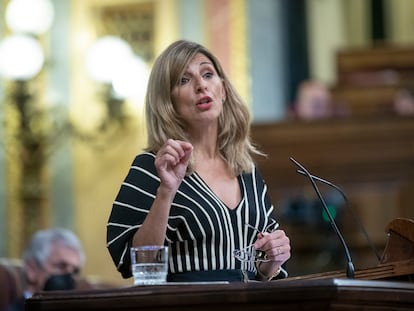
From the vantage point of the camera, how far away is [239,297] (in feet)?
7.90

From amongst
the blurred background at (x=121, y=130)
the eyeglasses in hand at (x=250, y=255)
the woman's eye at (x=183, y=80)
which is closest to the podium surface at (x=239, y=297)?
the eyeglasses in hand at (x=250, y=255)

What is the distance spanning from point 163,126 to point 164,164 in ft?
1.08

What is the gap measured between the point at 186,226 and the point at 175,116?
0.31m

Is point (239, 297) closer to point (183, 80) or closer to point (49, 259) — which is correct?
point (183, 80)

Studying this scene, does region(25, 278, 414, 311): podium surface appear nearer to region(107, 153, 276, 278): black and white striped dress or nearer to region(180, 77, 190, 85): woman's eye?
Answer: region(107, 153, 276, 278): black and white striped dress

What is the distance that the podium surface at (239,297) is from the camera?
2371 millimetres

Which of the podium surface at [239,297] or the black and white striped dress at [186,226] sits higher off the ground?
the black and white striped dress at [186,226]

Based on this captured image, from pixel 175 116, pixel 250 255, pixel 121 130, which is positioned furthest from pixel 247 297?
pixel 121 130

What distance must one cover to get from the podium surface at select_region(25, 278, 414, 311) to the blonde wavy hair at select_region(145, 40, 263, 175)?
647 millimetres

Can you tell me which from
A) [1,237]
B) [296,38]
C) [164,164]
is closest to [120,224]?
[164,164]

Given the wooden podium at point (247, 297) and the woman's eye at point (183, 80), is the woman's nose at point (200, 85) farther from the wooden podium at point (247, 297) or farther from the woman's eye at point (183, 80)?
the wooden podium at point (247, 297)

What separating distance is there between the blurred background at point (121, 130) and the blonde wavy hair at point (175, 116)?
4.66m

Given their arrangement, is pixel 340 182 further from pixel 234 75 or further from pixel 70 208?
pixel 70 208

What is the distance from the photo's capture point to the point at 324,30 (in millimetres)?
12867
